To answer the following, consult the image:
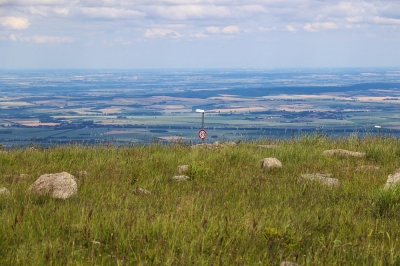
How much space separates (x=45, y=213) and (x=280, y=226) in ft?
8.72

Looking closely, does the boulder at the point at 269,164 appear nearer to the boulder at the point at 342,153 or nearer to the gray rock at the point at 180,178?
the gray rock at the point at 180,178

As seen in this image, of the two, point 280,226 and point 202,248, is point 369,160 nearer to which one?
point 280,226

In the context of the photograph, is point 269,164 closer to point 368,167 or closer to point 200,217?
point 368,167

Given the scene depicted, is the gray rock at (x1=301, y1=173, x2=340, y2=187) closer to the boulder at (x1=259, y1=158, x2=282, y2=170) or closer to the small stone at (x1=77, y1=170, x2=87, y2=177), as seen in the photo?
the boulder at (x1=259, y1=158, x2=282, y2=170)

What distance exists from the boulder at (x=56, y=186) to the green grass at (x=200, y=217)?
5.7 inches

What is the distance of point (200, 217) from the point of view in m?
6.31

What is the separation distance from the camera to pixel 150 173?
954cm

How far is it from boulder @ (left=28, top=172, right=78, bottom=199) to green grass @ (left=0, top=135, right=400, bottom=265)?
145mm

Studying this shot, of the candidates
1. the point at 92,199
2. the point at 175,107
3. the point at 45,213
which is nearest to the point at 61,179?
the point at 92,199

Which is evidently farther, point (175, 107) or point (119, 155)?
point (175, 107)

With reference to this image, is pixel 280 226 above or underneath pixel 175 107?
above

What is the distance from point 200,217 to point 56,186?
2259 millimetres

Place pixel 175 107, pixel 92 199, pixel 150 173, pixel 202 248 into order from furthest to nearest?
pixel 175 107 < pixel 150 173 < pixel 92 199 < pixel 202 248

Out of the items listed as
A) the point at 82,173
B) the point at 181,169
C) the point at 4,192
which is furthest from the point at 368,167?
the point at 4,192
